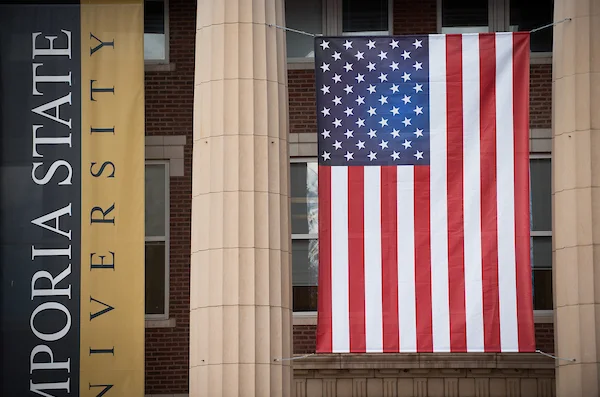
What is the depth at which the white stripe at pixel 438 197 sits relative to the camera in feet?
54.3

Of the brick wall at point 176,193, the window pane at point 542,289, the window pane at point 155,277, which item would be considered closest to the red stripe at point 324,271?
the brick wall at point 176,193

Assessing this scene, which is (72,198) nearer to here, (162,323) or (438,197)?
(162,323)

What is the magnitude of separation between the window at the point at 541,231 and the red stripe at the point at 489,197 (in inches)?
197

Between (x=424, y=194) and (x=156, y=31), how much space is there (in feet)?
26.2

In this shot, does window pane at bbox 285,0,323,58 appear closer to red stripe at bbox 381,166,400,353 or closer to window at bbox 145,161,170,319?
window at bbox 145,161,170,319

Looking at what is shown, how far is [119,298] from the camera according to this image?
17.8m

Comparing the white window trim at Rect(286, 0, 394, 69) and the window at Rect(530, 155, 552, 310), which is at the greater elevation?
the white window trim at Rect(286, 0, 394, 69)

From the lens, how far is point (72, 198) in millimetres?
18094

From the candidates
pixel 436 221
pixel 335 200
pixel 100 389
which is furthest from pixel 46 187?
pixel 436 221

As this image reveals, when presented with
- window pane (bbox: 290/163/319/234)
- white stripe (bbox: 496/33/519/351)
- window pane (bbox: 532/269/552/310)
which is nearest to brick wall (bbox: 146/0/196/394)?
window pane (bbox: 290/163/319/234)

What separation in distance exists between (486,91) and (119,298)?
651 cm

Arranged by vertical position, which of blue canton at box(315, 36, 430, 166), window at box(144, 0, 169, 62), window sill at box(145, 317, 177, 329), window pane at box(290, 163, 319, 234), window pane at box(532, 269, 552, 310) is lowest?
window sill at box(145, 317, 177, 329)

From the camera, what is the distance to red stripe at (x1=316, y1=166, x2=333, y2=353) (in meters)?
16.5

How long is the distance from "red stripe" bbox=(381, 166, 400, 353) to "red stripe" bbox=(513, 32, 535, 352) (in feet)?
5.81
